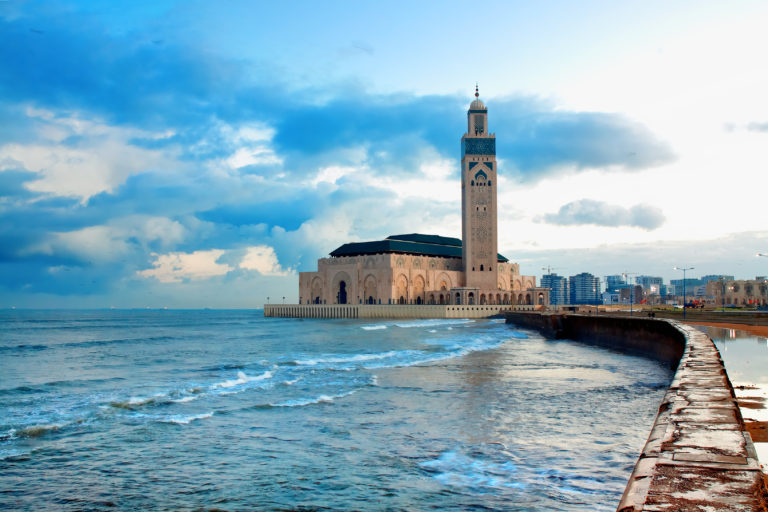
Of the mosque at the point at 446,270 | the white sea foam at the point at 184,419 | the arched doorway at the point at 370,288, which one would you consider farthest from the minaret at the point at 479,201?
the white sea foam at the point at 184,419

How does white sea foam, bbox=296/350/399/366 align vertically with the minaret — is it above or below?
below

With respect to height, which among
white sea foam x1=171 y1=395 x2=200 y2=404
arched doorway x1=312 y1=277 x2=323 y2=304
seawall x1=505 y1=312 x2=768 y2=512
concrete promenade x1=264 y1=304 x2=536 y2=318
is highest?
arched doorway x1=312 y1=277 x2=323 y2=304

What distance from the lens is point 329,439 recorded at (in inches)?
421

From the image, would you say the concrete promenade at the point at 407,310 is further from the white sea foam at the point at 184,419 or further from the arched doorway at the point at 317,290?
the white sea foam at the point at 184,419

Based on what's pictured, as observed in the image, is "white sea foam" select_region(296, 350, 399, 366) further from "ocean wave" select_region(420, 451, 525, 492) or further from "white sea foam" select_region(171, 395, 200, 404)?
"ocean wave" select_region(420, 451, 525, 492)

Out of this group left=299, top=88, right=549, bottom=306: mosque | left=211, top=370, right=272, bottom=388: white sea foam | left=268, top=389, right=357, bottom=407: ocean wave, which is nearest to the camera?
left=268, top=389, right=357, bottom=407: ocean wave

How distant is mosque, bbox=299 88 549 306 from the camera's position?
9681 centimetres

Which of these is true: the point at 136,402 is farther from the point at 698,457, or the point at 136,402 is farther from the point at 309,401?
the point at 698,457

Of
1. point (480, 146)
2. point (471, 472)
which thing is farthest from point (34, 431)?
point (480, 146)

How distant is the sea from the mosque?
75.1 meters

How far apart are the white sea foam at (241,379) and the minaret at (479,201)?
7880cm

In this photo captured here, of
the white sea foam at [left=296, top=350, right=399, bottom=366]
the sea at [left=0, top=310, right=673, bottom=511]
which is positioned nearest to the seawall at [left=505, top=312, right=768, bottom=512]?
the sea at [left=0, top=310, right=673, bottom=511]

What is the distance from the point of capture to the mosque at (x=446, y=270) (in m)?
96.8

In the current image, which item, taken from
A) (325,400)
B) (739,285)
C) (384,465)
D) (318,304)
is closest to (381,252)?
(318,304)
